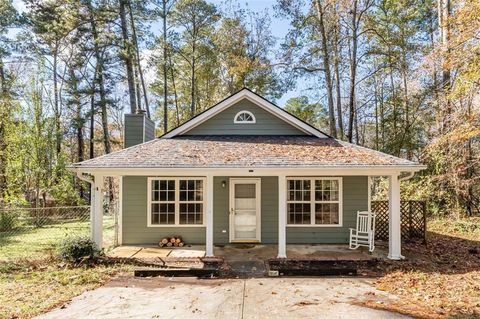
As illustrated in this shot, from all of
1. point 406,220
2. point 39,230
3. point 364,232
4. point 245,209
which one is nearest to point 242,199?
point 245,209

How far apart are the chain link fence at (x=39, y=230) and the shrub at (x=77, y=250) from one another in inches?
42.9

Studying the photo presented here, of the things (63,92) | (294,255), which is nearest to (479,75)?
(294,255)

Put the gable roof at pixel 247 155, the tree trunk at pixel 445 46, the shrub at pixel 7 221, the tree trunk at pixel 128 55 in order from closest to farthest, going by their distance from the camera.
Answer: the gable roof at pixel 247 155 → the tree trunk at pixel 445 46 → the shrub at pixel 7 221 → the tree trunk at pixel 128 55

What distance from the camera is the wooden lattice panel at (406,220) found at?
11.4m

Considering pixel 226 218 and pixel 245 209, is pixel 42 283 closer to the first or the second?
pixel 226 218

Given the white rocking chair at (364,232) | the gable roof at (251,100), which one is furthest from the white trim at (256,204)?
the white rocking chair at (364,232)

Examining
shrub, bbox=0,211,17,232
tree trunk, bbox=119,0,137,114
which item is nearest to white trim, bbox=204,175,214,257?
shrub, bbox=0,211,17,232

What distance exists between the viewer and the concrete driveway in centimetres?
523

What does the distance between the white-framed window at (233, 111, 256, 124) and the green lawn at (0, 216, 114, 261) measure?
585 cm

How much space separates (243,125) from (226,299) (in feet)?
22.7

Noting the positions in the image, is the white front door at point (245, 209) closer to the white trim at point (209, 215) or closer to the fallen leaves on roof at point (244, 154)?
the fallen leaves on roof at point (244, 154)

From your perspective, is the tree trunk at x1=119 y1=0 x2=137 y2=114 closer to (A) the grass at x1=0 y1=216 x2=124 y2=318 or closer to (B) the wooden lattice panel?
(A) the grass at x1=0 y1=216 x2=124 y2=318

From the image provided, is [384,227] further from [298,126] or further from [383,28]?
[383,28]

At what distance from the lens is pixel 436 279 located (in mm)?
7020
